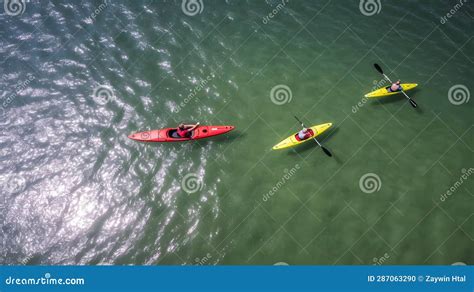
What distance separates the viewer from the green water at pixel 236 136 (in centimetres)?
2000

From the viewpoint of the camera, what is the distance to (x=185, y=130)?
21.5m

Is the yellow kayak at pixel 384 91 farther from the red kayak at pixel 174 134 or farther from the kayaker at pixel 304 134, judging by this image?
the red kayak at pixel 174 134

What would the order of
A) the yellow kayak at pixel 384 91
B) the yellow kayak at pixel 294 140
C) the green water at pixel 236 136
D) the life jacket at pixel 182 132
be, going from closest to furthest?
the green water at pixel 236 136, the life jacket at pixel 182 132, the yellow kayak at pixel 294 140, the yellow kayak at pixel 384 91

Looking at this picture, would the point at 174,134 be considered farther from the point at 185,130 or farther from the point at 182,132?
the point at 185,130

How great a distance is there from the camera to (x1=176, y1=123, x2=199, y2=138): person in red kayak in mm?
21469

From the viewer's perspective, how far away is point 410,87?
22906 millimetres

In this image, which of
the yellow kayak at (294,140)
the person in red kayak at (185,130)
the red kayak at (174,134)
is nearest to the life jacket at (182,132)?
the person in red kayak at (185,130)

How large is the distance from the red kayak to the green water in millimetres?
530

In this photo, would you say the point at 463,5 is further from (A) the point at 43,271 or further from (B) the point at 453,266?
(A) the point at 43,271

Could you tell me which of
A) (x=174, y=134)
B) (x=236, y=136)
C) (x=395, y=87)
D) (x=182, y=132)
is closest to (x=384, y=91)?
(x=395, y=87)

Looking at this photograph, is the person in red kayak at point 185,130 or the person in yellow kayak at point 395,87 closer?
the person in red kayak at point 185,130

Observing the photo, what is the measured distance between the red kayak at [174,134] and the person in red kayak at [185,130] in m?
0.18

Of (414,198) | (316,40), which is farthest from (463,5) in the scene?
(414,198)

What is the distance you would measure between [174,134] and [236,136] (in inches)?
140
